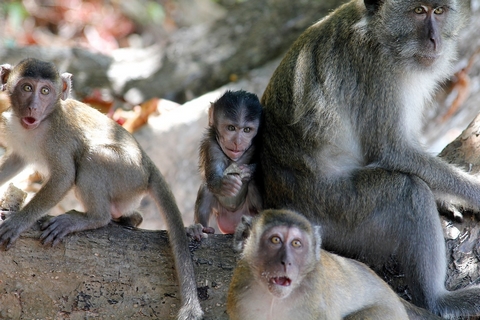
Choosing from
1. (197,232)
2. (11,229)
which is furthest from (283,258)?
(11,229)

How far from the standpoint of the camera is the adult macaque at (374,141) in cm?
510

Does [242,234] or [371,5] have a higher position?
[371,5]

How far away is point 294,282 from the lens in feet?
13.7

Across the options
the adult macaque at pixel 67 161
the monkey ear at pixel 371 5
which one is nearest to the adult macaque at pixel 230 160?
the adult macaque at pixel 67 161

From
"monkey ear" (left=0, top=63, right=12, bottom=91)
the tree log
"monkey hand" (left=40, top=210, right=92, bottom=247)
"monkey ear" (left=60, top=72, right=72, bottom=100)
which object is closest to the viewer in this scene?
the tree log

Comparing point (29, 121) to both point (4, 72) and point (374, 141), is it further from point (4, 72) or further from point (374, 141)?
point (374, 141)

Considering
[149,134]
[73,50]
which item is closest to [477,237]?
[149,134]

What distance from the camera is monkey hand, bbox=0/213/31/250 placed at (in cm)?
498

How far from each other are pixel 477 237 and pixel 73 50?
7.08 metres

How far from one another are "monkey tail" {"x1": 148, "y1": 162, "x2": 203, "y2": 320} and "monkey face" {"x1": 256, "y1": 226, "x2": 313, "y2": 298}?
0.77 meters

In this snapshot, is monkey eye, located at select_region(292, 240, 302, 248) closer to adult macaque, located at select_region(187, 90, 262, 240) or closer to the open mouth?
adult macaque, located at select_region(187, 90, 262, 240)

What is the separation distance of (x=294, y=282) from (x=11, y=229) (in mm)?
2271

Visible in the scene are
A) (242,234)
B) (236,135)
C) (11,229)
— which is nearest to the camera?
(242,234)

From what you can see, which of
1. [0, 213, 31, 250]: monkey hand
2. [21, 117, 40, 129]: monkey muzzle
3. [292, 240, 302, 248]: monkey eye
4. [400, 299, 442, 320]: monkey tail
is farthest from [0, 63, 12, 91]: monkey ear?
[400, 299, 442, 320]: monkey tail
